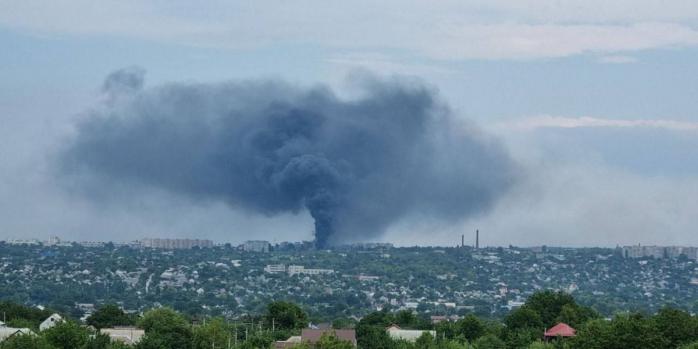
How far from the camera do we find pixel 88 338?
192ft

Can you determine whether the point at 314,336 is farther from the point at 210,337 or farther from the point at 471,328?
the point at 471,328

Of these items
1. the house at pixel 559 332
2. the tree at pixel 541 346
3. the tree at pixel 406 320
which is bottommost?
the tree at pixel 541 346

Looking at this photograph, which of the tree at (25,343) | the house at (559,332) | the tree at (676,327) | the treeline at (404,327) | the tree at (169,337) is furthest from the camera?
the house at (559,332)

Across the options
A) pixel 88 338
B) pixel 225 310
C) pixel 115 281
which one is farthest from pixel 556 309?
pixel 115 281

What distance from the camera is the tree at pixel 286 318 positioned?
80.9m

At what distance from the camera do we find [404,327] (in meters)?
84.4

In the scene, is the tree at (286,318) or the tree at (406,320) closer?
the tree at (286,318)

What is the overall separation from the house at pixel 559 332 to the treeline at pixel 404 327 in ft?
1.22

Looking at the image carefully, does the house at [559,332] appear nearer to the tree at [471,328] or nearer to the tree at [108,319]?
the tree at [471,328]

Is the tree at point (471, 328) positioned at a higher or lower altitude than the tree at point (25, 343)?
higher

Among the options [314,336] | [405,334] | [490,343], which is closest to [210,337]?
[314,336]

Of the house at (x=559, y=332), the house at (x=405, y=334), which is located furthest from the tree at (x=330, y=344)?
the house at (x=559, y=332)

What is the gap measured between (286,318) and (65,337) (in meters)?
25.6

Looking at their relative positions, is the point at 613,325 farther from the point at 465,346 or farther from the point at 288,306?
the point at 288,306
